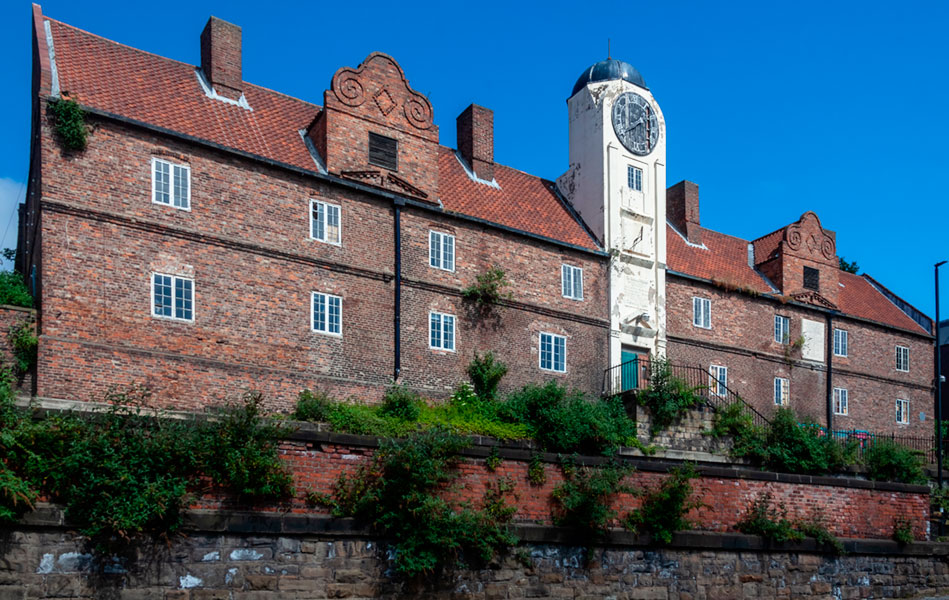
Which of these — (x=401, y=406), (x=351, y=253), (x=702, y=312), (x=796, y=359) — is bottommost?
(x=401, y=406)

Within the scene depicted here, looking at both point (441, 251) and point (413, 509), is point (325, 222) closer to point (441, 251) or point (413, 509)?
point (441, 251)

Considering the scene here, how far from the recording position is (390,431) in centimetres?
1872

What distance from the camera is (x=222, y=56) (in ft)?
85.6

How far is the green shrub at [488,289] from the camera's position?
87.6 feet

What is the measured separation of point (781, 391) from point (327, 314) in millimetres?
17833

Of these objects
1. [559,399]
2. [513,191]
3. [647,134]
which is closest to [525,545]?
[559,399]

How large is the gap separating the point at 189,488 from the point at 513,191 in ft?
58.6

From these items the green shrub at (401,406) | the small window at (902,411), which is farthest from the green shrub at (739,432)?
the small window at (902,411)

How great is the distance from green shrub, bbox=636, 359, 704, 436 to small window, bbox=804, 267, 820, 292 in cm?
1405

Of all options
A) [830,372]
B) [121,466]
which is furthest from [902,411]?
[121,466]

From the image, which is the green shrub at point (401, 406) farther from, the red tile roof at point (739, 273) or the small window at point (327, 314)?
the red tile roof at point (739, 273)

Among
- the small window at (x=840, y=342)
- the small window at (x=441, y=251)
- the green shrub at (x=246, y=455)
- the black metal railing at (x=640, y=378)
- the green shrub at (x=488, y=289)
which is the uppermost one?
the small window at (x=441, y=251)

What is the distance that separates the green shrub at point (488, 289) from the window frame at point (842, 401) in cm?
1534

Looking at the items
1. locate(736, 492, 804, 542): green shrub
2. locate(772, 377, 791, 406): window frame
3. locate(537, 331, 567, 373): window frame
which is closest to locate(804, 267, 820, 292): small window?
locate(772, 377, 791, 406): window frame
